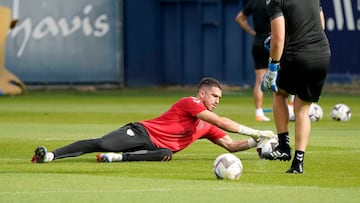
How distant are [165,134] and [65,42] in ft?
70.7

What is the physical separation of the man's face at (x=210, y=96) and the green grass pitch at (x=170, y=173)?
68 centimetres

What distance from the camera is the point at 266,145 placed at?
1455 cm

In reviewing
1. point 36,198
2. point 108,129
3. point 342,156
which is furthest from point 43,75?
point 36,198

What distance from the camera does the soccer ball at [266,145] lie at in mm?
14453

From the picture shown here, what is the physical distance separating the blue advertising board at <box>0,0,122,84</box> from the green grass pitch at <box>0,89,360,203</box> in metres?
12.8

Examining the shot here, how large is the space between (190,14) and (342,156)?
21136 mm

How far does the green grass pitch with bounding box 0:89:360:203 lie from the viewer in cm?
1094

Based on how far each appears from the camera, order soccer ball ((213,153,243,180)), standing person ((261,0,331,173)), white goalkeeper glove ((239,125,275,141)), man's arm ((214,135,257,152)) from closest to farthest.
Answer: soccer ball ((213,153,243,180))
standing person ((261,0,331,173))
white goalkeeper glove ((239,125,275,141))
man's arm ((214,135,257,152))

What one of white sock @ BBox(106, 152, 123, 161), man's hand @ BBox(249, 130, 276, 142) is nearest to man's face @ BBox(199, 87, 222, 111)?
man's hand @ BBox(249, 130, 276, 142)

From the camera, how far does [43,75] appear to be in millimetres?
35844

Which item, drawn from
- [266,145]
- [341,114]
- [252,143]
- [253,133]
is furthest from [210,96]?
[341,114]

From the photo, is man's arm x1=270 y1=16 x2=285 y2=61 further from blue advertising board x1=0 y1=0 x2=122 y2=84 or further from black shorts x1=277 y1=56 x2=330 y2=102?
blue advertising board x1=0 y1=0 x2=122 y2=84

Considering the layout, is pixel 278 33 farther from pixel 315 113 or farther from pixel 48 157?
pixel 315 113

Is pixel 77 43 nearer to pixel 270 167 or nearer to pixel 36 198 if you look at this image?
pixel 270 167
